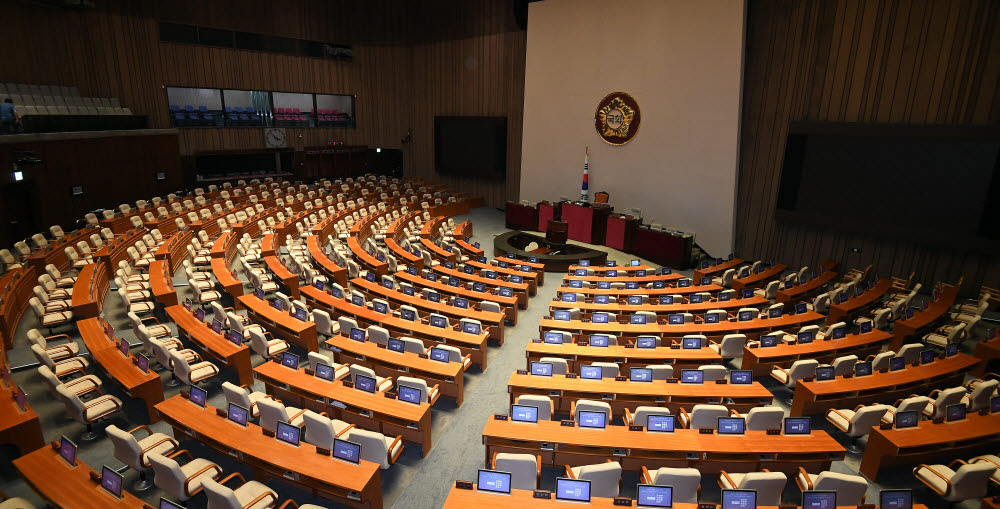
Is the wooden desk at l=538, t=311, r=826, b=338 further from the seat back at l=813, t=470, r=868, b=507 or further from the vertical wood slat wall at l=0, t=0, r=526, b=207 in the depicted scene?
the vertical wood slat wall at l=0, t=0, r=526, b=207

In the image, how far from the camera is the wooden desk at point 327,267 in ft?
43.5

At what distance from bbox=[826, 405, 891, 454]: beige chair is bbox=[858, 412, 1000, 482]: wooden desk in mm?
330

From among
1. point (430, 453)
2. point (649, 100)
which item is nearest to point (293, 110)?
point (649, 100)

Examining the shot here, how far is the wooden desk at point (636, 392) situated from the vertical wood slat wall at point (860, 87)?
10.7 metres

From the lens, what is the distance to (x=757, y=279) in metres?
14.4

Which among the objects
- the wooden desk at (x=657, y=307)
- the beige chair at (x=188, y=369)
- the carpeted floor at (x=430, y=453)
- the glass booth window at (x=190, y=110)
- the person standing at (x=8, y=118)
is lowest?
the carpeted floor at (x=430, y=453)

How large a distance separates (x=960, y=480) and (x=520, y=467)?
5.05 metres

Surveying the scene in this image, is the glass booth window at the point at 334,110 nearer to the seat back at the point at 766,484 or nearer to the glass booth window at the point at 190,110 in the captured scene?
the glass booth window at the point at 190,110

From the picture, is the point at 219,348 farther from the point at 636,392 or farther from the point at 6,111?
the point at 6,111

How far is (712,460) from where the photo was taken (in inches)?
249

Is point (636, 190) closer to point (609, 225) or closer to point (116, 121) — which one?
point (609, 225)

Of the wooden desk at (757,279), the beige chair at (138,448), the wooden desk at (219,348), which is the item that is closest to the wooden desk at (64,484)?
the beige chair at (138,448)

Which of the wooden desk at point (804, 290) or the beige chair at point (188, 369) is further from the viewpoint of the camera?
the wooden desk at point (804, 290)

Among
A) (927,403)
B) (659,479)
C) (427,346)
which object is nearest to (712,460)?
(659,479)
